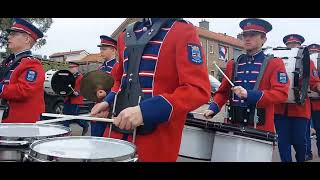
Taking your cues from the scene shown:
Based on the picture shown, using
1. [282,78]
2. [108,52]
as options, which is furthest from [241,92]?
[108,52]

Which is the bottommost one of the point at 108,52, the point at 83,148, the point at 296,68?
the point at 83,148

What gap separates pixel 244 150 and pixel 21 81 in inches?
93.9

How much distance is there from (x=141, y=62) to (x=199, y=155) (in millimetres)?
1379

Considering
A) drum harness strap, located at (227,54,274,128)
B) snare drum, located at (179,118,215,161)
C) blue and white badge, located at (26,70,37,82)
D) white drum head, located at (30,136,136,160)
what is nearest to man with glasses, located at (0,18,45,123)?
blue and white badge, located at (26,70,37,82)

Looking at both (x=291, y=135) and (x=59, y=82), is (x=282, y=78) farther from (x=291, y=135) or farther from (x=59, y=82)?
(x=59, y=82)

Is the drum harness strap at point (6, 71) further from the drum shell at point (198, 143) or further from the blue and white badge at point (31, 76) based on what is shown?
the drum shell at point (198, 143)

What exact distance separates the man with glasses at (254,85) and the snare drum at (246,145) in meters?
0.67

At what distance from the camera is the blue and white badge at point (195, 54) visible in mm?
1972

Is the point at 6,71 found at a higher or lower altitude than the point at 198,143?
higher

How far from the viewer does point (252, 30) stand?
12.8 feet

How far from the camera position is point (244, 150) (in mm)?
2871

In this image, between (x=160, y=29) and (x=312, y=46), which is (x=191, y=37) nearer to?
(x=160, y=29)
